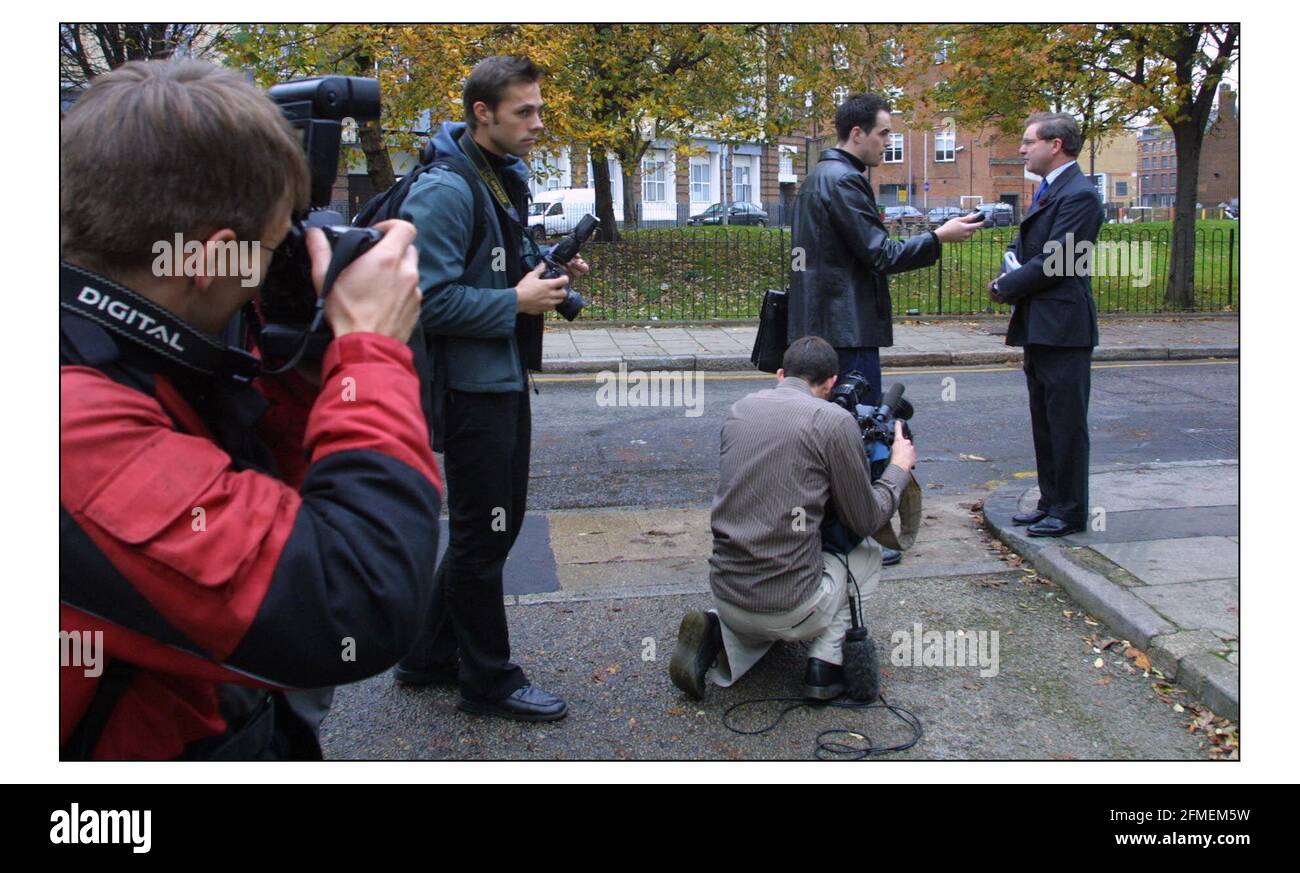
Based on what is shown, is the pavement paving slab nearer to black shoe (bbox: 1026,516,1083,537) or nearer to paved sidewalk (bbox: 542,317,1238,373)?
black shoe (bbox: 1026,516,1083,537)

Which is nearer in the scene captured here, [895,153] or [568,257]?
[568,257]

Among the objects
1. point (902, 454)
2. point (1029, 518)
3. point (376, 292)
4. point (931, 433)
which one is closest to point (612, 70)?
point (931, 433)

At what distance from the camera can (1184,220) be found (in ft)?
56.3

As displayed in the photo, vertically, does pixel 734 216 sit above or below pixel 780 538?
above

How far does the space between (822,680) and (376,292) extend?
295cm

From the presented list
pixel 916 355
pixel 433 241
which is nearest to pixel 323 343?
pixel 433 241

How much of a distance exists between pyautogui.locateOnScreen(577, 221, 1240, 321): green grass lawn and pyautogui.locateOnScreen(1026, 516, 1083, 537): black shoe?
11482mm

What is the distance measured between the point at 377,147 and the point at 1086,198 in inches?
574

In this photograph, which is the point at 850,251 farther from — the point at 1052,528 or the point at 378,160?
the point at 378,160

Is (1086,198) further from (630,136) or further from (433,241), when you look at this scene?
(630,136)

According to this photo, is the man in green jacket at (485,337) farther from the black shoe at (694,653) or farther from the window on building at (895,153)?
the window on building at (895,153)

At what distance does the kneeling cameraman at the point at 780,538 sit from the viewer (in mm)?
3939

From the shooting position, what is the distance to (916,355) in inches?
534

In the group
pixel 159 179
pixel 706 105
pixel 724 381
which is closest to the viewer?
pixel 159 179
